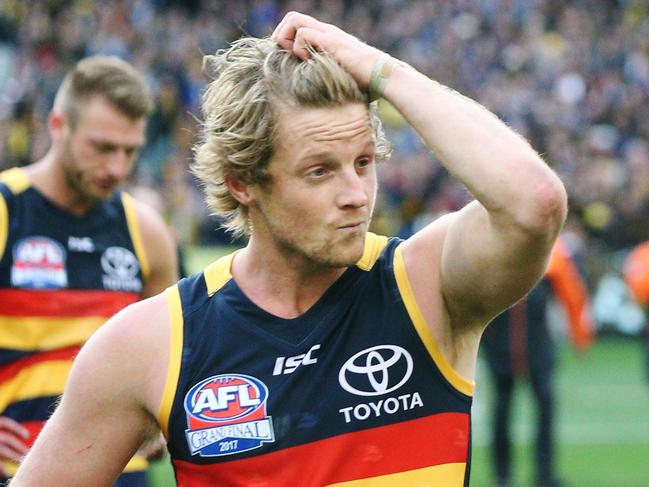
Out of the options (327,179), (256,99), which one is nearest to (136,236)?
(256,99)

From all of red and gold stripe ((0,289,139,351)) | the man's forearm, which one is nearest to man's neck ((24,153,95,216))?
red and gold stripe ((0,289,139,351))

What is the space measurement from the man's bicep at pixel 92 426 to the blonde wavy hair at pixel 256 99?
1.92 feet

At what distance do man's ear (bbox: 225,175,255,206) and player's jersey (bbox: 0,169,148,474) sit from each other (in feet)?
6.84

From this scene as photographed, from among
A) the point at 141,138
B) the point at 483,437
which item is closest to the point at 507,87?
the point at 483,437

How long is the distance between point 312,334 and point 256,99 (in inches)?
25.5

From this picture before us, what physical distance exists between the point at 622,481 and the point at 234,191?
25.5 feet

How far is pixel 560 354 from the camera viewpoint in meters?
18.3

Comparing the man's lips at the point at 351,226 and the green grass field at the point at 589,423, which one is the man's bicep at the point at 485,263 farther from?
the green grass field at the point at 589,423

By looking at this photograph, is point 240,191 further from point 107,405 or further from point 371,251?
point 107,405

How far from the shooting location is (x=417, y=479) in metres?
3.33

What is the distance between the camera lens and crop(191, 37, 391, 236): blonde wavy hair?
335cm

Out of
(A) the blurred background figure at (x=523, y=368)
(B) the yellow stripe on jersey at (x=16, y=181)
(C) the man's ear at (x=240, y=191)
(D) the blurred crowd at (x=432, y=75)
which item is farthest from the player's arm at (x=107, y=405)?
(D) the blurred crowd at (x=432, y=75)

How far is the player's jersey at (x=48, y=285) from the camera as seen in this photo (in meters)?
5.41

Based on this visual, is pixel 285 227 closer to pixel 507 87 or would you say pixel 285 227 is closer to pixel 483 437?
pixel 483 437
